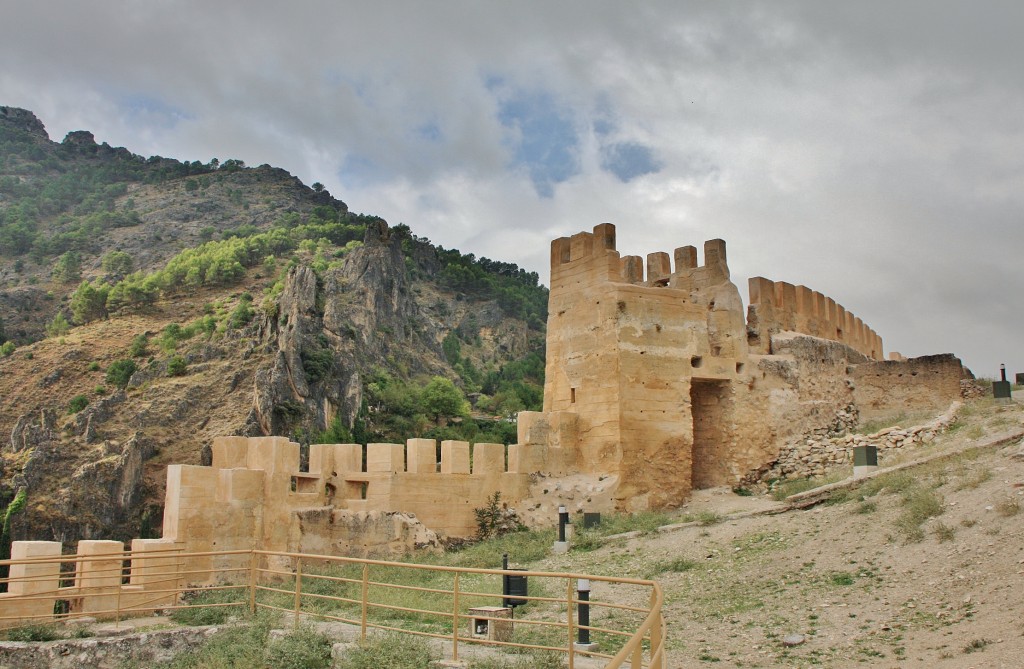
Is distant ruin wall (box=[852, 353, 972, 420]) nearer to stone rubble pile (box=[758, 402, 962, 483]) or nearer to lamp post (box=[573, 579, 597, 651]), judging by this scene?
stone rubble pile (box=[758, 402, 962, 483])

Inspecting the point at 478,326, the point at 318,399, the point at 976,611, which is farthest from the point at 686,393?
the point at 478,326

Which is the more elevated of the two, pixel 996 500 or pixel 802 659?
pixel 996 500

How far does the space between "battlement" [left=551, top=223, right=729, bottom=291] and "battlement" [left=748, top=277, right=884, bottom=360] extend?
5.81 ft

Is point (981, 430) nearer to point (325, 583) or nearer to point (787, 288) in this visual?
point (787, 288)

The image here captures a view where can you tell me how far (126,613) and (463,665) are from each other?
667 cm

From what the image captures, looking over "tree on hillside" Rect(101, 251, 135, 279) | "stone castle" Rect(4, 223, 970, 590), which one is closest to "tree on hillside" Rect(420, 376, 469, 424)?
"tree on hillside" Rect(101, 251, 135, 279)

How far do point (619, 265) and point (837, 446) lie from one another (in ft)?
22.5

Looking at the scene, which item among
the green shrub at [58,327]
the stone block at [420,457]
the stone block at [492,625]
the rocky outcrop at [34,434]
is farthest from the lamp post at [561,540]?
the green shrub at [58,327]

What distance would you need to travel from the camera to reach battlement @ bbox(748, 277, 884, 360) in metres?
22.1

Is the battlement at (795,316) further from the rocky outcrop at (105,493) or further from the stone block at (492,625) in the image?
the rocky outcrop at (105,493)

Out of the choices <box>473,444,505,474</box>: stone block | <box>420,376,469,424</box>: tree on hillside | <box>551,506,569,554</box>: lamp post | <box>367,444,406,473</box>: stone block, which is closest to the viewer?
<box>551,506,569,554</box>: lamp post

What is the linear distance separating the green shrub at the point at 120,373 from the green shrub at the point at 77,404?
331 cm

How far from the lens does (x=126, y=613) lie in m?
12.1

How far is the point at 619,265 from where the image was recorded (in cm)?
2033
